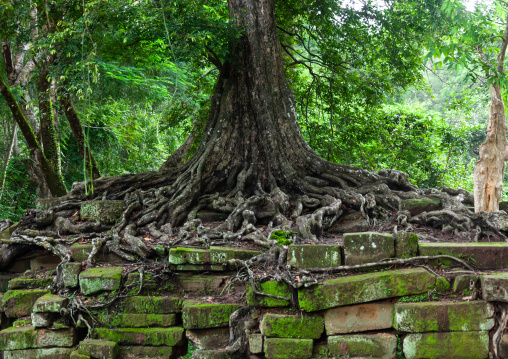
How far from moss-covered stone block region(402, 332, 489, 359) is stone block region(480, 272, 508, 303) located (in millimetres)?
287

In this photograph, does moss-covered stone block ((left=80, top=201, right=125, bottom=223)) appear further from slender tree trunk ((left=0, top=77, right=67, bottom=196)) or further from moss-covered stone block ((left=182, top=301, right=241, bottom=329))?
slender tree trunk ((left=0, top=77, right=67, bottom=196))

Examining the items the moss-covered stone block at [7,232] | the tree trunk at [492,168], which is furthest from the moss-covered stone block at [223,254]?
the moss-covered stone block at [7,232]

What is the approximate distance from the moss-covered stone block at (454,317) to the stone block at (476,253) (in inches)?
18.0

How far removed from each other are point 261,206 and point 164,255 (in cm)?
142

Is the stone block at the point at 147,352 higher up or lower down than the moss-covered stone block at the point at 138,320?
lower down

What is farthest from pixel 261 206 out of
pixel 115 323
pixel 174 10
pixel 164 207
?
pixel 174 10

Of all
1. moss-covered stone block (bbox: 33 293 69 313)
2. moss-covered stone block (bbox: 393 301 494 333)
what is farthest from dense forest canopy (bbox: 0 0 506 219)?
moss-covered stone block (bbox: 393 301 494 333)

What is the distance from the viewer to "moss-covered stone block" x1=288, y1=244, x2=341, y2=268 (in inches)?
152

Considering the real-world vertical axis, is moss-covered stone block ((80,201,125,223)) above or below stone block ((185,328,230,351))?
above

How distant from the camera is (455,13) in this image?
5641 mm

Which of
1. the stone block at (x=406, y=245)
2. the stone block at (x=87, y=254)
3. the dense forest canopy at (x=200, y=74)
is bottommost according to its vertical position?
the stone block at (x=87, y=254)

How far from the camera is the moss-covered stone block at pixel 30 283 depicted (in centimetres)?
483

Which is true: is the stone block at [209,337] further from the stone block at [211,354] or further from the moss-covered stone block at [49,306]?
the moss-covered stone block at [49,306]

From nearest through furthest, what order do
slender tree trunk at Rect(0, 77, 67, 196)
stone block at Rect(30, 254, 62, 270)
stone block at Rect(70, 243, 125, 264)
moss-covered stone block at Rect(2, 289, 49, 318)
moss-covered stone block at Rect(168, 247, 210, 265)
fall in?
moss-covered stone block at Rect(168, 247, 210, 265)
moss-covered stone block at Rect(2, 289, 49, 318)
stone block at Rect(70, 243, 125, 264)
stone block at Rect(30, 254, 62, 270)
slender tree trunk at Rect(0, 77, 67, 196)
